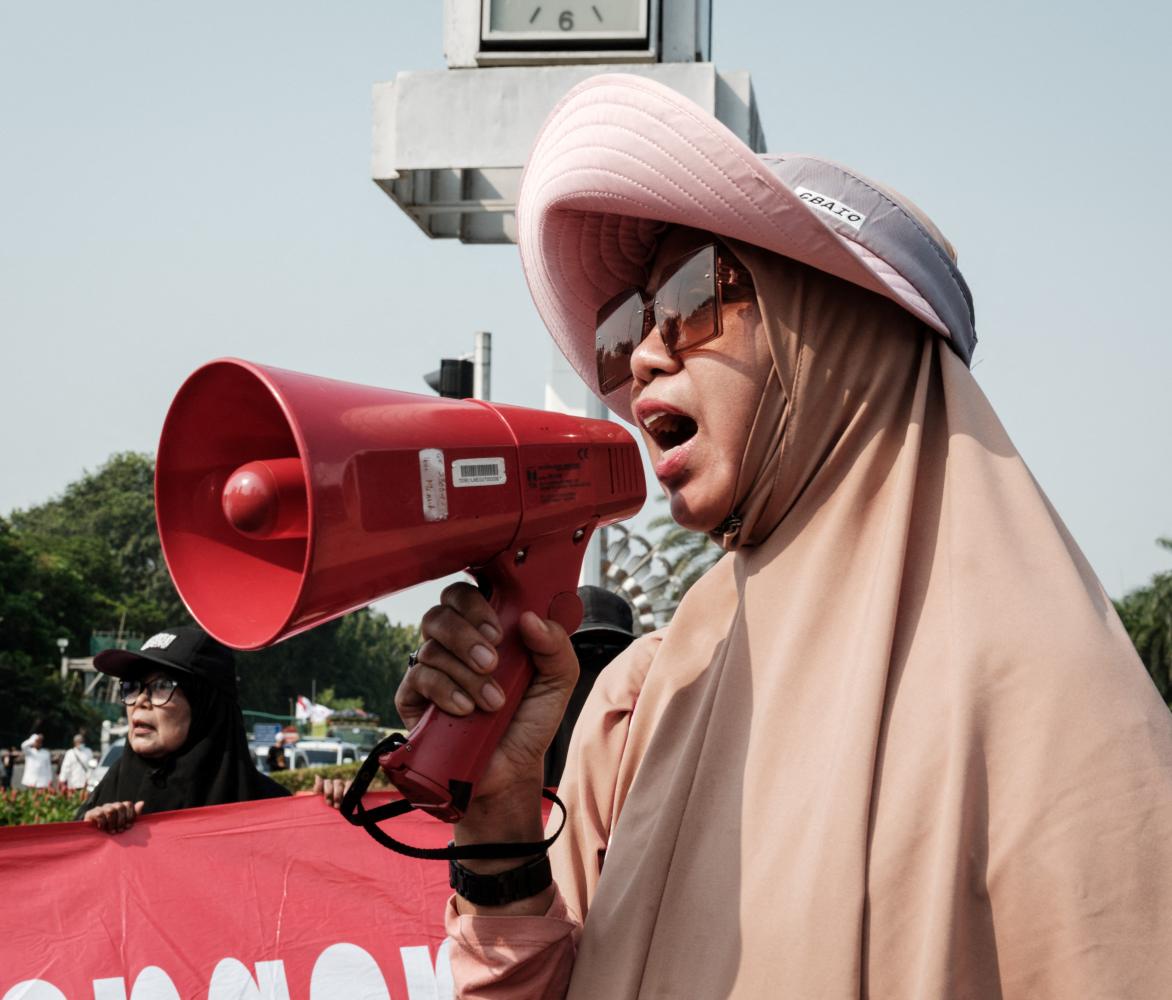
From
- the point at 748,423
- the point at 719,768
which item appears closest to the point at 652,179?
the point at 748,423

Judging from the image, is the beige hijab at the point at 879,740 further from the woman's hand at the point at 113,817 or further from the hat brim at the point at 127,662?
the hat brim at the point at 127,662

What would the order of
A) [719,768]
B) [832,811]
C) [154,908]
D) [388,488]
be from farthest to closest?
[154,908] → [719,768] → [388,488] → [832,811]

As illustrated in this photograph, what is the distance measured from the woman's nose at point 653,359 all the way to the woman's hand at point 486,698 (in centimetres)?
40

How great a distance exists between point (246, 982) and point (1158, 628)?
35533 millimetres

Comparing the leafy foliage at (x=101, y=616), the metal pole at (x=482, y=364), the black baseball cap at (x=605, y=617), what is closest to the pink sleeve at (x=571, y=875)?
the black baseball cap at (x=605, y=617)

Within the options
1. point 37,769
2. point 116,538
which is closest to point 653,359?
point 37,769

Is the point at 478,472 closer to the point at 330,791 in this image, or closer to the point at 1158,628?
the point at 330,791

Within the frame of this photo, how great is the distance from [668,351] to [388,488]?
1.68 feet

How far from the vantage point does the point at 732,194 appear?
66.5 inches

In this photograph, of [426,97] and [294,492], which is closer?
[294,492]

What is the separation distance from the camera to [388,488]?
153 centimetres

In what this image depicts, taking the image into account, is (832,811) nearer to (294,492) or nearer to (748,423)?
(748,423)

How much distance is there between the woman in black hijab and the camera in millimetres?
5355

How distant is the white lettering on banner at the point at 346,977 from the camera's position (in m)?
4.10
